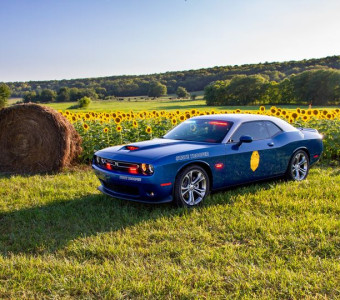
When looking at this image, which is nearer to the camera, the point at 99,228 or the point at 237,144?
the point at 99,228

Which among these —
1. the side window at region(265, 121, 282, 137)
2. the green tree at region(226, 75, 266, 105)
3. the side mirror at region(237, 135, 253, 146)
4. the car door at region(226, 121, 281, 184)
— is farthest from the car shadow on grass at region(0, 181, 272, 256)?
the green tree at region(226, 75, 266, 105)

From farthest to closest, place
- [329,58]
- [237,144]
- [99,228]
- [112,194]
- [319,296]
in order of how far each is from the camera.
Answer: [329,58], [237,144], [112,194], [99,228], [319,296]

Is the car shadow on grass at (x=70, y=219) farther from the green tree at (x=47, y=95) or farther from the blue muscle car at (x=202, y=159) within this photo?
the green tree at (x=47, y=95)

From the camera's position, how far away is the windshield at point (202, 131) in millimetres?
6180

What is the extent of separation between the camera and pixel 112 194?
568cm

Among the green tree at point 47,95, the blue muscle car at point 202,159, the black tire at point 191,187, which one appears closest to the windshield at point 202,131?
the blue muscle car at point 202,159

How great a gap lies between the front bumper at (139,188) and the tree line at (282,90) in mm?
57862

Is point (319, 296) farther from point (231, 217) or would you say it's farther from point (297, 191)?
point (297, 191)

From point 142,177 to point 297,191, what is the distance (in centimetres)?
268

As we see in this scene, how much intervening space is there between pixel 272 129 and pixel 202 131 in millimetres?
1370

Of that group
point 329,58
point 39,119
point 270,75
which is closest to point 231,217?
point 39,119

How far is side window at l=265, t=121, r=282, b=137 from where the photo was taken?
6793 millimetres

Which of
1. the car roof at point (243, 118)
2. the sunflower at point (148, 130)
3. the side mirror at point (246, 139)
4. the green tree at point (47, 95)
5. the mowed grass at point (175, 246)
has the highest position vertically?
the green tree at point (47, 95)

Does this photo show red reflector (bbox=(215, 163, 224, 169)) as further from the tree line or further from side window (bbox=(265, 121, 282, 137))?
the tree line
